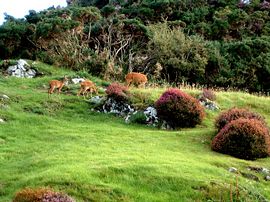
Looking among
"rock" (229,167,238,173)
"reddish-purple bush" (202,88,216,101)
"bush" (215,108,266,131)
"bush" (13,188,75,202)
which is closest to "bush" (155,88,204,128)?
"bush" (215,108,266,131)

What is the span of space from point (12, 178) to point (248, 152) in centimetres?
838

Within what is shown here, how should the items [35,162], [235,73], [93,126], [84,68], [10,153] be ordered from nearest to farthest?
1. [35,162]
2. [10,153]
3. [93,126]
4. [84,68]
5. [235,73]

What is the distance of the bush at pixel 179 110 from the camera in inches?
917

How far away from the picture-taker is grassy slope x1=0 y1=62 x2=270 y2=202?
46.3 ft

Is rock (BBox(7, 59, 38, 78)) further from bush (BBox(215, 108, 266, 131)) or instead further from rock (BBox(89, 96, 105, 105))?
bush (BBox(215, 108, 266, 131))

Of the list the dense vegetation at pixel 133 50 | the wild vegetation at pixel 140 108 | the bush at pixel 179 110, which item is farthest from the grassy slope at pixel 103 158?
the dense vegetation at pixel 133 50

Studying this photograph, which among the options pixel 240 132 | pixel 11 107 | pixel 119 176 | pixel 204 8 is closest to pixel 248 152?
pixel 240 132

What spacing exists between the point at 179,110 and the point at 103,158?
761 cm

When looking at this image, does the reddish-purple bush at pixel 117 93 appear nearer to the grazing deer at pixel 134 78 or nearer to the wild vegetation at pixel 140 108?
the wild vegetation at pixel 140 108

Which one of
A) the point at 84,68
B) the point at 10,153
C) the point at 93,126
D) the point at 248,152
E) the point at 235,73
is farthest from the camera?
the point at 235,73

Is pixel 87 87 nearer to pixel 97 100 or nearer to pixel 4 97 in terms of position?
pixel 97 100

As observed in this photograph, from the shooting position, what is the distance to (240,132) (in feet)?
62.3

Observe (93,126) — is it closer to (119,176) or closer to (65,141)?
(65,141)

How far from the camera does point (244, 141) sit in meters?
19.0
